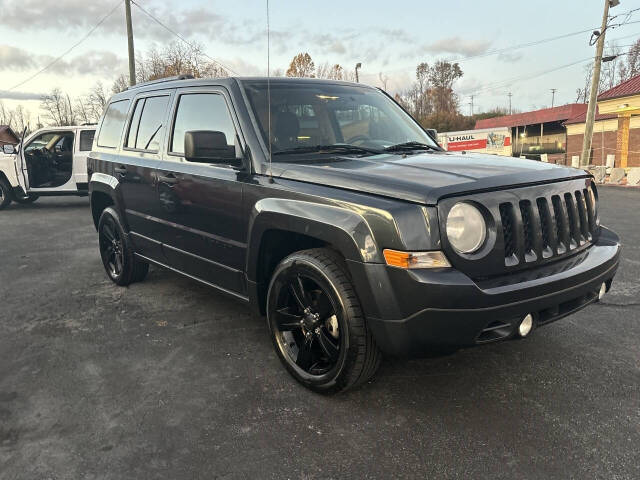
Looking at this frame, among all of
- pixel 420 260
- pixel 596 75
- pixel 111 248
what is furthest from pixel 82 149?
pixel 596 75

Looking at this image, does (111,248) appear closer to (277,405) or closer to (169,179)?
(169,179)

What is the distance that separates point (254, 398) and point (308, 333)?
0.50m

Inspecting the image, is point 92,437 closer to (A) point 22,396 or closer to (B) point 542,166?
(A) point 22,396

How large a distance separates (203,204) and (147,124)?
1349 mm

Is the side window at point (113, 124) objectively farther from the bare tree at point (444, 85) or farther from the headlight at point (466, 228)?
the bare tree at point (444, 85)

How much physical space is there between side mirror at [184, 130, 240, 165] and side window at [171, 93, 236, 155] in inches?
3.2

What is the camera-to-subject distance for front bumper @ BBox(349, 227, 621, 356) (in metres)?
2.26

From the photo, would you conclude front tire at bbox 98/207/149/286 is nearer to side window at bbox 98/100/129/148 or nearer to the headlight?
side window at bbox 98/100/129/148

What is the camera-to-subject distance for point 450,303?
2.26m

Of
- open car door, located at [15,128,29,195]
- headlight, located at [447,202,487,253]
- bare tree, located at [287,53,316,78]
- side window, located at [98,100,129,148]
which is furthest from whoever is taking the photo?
bare tree, located at [287,53,316,78]

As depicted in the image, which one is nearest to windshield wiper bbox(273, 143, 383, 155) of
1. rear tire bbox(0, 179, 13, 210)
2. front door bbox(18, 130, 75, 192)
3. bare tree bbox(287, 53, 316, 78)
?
front door bbox(18, 130, 75, 192)

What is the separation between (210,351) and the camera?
356 cm

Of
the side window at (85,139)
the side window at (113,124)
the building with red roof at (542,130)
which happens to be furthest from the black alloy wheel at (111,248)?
the building with red roof at (542,130)

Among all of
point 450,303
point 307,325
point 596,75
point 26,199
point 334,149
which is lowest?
point 26,199
